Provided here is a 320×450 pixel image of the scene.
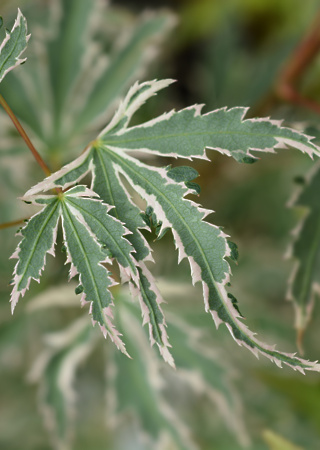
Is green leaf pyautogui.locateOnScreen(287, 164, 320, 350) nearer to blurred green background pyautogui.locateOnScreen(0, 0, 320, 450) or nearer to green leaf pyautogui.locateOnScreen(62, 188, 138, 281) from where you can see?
blurred green background pyautogui.locateOnScreen(0, 0, 320, 450)

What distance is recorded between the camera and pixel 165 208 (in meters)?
0.41

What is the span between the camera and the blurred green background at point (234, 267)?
30.0 inches

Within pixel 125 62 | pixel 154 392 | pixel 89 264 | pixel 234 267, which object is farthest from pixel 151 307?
pixel 234 267

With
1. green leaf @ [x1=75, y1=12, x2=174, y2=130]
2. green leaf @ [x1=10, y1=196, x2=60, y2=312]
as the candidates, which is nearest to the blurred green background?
green leaf @ [x1=75, y1=12, x2=174, y2=130]

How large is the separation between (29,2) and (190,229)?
654mm

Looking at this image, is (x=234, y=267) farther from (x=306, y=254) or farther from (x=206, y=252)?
(x=206, y=252)

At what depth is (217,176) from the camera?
96 centimetres

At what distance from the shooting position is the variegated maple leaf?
1.28 feet

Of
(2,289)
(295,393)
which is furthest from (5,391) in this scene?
(295,393)

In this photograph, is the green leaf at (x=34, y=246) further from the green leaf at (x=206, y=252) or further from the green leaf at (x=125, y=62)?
the green leaf at (x=125, y=62)

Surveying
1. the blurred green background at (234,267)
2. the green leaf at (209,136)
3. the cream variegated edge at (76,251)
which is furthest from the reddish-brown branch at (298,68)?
the cream variegated edge at (76,251)

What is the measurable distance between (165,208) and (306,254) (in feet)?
0.72

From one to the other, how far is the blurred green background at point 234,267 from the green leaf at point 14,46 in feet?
1.08

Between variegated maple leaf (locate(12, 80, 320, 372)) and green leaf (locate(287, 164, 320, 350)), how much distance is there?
17 cm
